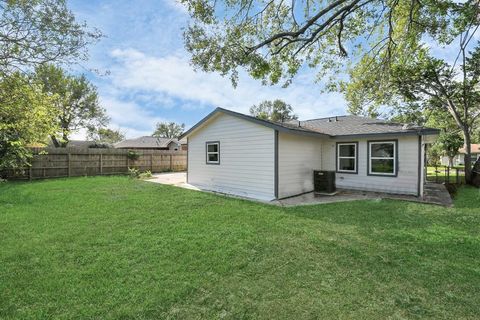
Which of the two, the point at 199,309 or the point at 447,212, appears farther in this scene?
the point at 447,212

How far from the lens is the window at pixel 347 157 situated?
10289 millimetres

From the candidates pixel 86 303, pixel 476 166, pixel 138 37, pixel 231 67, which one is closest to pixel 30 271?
pixel 86 303

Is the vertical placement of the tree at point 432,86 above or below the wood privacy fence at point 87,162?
above

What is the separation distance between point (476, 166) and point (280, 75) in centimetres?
1119

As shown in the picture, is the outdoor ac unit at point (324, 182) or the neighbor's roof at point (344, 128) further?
the outdoor ac unit at point (324, 182)

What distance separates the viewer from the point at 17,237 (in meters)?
4.53

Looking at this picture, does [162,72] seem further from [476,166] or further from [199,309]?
[476,166]

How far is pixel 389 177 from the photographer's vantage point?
9.41 metres

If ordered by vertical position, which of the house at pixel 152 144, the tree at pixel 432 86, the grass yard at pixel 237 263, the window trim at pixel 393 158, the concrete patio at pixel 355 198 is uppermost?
the tree at pixel 432 86

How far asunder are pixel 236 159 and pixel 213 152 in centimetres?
157

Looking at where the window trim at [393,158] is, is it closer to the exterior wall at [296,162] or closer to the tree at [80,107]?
the exterior wall at [296,162]

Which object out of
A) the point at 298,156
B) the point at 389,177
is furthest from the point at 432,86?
the point at 298,156

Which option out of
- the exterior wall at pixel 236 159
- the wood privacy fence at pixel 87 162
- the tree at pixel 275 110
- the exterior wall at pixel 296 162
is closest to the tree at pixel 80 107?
the wood privacy fence at pixel 87 162

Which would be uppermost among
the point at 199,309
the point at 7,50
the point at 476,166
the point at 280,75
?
the point at 280,75
